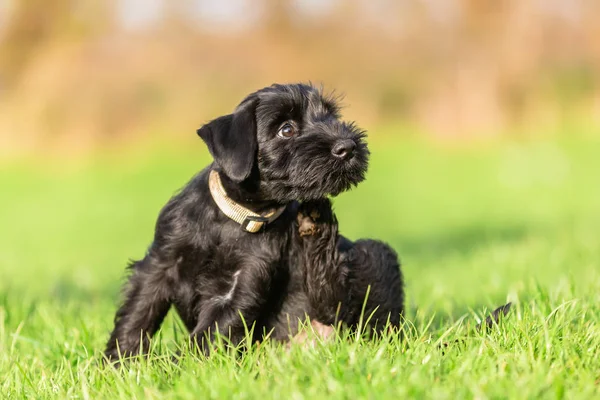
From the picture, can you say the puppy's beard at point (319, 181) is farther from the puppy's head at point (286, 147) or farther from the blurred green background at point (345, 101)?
the blurred green background at point (345, 101)

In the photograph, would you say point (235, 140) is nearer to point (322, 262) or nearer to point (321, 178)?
point (321, 178)

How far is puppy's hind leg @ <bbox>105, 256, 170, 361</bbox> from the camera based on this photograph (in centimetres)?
342

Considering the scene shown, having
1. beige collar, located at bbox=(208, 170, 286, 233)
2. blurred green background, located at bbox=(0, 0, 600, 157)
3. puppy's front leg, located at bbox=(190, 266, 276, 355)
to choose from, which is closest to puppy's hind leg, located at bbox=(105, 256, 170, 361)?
puppy's front leg, located at bbox=(190, 266, 276, 355)

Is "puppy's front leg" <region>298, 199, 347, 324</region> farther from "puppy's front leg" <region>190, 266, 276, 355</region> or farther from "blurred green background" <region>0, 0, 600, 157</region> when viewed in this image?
"blurred green background" <region>0, 0, 600, 157</region>

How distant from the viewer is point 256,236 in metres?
3.40

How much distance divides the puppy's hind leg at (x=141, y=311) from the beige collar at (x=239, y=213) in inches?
15.8

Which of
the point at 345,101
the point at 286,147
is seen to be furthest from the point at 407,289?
the point at 345,101

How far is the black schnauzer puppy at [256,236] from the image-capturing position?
335cm

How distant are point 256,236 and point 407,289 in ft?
7.85

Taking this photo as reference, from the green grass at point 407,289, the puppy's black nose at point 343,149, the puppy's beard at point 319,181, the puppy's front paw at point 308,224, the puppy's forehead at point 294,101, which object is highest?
the puppy's forehead at point 294,101

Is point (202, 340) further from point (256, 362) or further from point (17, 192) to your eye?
point (17, 192)

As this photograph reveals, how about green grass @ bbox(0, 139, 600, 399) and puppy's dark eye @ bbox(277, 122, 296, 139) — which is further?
puppy's dark eye @ bbox(277, 122, 296, 139)

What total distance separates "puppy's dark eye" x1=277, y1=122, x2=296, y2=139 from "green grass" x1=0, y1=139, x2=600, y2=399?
102cm

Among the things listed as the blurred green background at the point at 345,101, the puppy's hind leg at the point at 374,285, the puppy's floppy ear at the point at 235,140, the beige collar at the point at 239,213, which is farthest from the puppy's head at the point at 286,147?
the blurred green background at the point at 345,101
